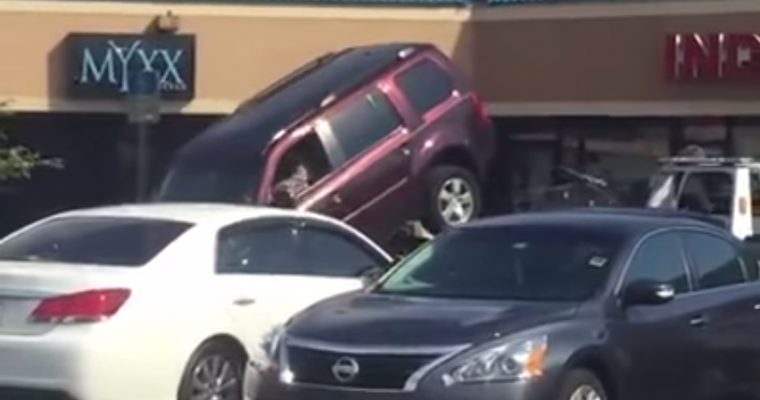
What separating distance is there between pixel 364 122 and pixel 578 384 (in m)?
11.0

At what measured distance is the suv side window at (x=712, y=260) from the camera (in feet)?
40.6

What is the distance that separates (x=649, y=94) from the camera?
27469 mm

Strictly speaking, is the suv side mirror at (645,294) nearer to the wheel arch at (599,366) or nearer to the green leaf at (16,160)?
the wheel arch at (599,366)

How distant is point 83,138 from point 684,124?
825 cm

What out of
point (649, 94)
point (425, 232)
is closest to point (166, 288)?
point (425, 232)

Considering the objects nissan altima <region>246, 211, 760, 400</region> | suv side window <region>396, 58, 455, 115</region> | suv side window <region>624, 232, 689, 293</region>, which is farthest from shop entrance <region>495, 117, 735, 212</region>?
suv side window <region>624, 232, 689, 293</region>

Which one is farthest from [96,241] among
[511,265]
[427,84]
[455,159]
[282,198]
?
[455,159]

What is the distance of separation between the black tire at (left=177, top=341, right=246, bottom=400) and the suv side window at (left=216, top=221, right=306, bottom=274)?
0.49 m

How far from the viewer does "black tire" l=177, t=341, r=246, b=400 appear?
12.4m

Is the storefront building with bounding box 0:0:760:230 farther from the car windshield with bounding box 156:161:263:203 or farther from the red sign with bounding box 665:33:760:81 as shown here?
the car windshield with bounding box 156:161:263:203

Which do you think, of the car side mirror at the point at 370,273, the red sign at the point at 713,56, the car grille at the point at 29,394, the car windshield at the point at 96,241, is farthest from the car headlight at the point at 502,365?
the red sign at the point at 713,56

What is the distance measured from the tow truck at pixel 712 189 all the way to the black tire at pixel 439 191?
187cm

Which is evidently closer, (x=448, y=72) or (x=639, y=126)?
(x=448, y=72)

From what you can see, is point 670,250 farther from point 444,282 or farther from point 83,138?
point 83,138
